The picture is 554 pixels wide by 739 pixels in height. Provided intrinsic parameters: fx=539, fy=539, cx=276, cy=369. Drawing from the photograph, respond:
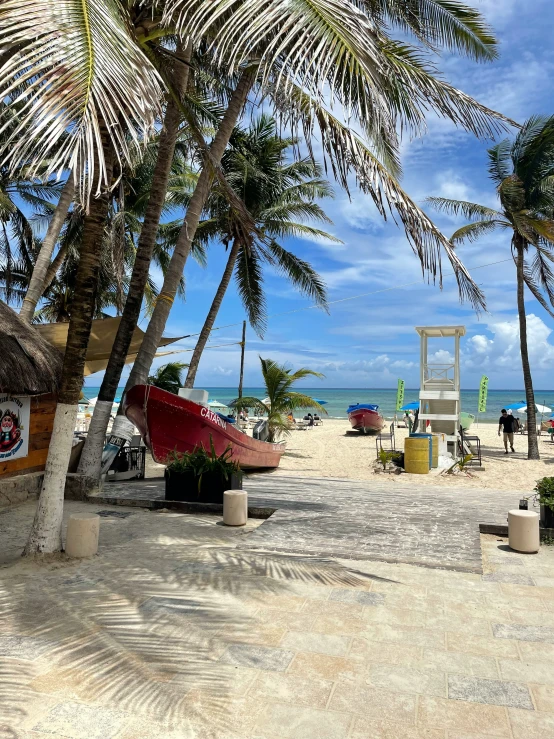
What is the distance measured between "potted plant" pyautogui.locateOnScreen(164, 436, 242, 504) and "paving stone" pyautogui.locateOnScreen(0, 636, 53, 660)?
4318 millimetres

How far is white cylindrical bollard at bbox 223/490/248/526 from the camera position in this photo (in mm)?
6910

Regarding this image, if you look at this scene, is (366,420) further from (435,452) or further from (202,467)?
(202,467)

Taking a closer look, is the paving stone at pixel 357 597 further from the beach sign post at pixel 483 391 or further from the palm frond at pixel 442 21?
the beach sign post at pixel 483 391

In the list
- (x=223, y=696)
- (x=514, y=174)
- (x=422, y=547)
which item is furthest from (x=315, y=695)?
(x=514, y=174)

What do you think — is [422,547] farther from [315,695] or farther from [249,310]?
[249,310]

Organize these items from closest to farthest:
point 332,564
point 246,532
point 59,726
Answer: point 59,726 < point 332,564 < point 246,532

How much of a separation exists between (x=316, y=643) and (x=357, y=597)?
0.94 meters

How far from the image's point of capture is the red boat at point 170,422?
9.46 m

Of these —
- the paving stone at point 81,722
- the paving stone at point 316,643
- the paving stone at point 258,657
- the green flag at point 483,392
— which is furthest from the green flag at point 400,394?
the paving stone at point 81,722

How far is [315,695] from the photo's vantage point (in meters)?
3.01

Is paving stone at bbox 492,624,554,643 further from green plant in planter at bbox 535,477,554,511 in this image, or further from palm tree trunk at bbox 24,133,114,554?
palm tree trunk at bbox 24,133,114,554

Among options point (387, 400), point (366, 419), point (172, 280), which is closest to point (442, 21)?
point (172, 280)

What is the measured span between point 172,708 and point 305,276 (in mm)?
15902

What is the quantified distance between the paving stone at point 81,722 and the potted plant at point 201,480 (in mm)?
5061
